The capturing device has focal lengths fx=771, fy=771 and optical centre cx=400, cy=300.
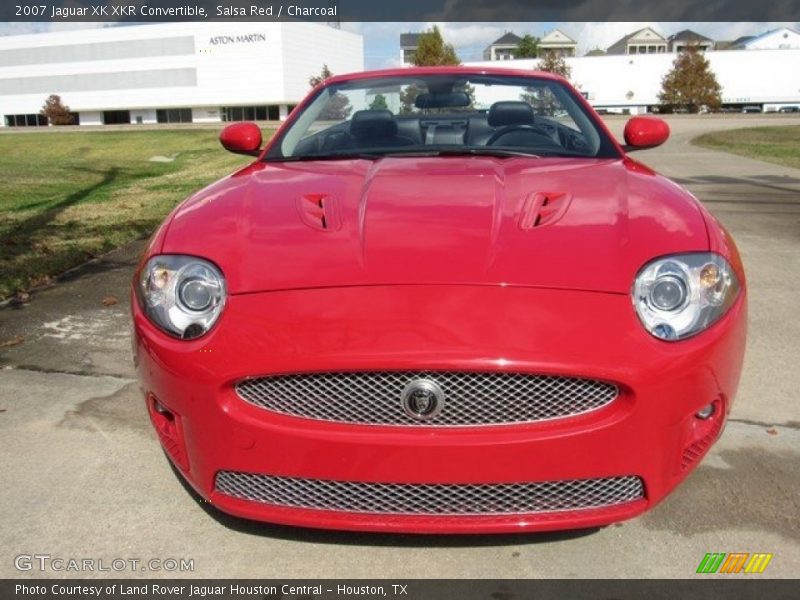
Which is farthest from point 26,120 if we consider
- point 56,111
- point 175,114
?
point 175,114

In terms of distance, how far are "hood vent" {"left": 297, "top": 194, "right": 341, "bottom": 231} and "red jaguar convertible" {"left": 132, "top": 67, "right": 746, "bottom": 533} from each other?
12mm

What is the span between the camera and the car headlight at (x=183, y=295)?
6.78 ft

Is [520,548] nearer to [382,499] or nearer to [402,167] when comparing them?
[382,499]

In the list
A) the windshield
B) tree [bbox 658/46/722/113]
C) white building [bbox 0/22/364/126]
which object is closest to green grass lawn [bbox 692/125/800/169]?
the windshield

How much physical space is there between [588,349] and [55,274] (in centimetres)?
464

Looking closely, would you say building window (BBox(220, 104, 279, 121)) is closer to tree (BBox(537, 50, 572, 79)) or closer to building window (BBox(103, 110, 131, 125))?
building window (BBox(103, 110, 131, 125))

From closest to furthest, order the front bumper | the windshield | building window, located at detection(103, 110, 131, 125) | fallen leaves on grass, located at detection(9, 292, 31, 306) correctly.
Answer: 1. the front bumper
2. the windshield
3. fallen leaves on grass, located at detection(9, 292, 31, 306)
4. building window, located at detection(103, 110, 131, 125)

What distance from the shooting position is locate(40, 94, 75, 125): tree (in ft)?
250

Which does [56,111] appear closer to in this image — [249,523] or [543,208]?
[249,523]

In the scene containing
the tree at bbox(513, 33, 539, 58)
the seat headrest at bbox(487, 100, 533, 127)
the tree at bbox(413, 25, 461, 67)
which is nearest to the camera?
the seat headrest at bbox(487, 100, 533, 127)

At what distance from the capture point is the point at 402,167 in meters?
2.88

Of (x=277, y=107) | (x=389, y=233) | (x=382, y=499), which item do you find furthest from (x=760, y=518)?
(x=277, y=107)
